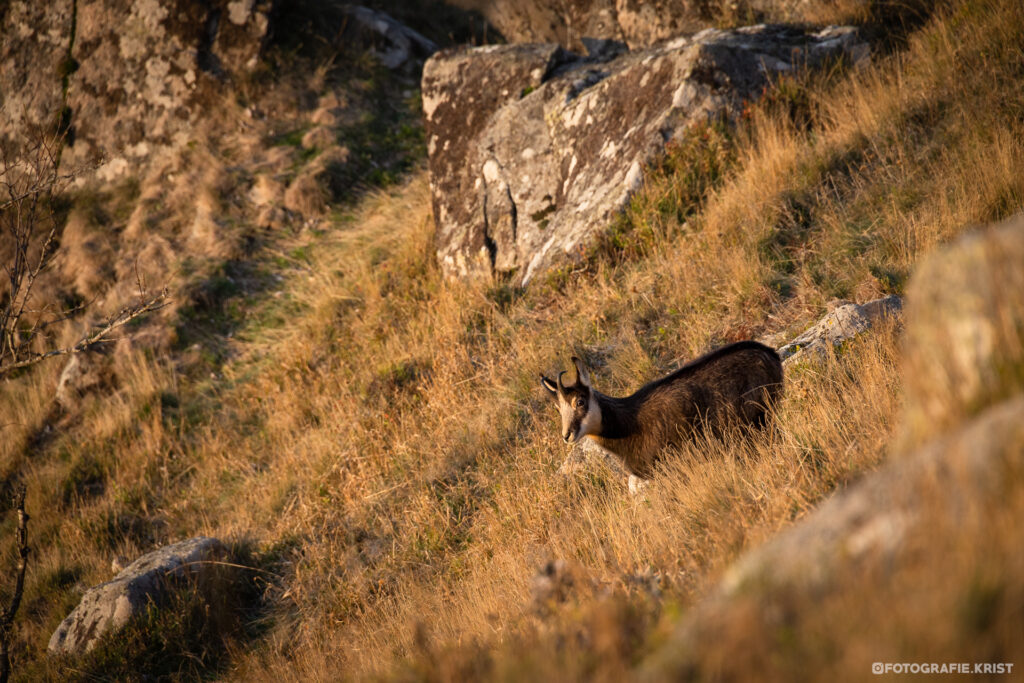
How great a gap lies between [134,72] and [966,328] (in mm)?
16170

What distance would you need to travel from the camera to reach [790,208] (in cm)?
759

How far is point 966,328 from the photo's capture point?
208 cm

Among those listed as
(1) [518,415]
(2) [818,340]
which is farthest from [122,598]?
(2) [818,340]

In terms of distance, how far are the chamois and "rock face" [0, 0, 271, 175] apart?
12210 mm

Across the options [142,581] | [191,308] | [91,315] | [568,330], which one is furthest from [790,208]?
[91,315]

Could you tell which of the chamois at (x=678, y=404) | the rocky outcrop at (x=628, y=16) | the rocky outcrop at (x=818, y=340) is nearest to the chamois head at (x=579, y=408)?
the chamois at (x=678, y=404)

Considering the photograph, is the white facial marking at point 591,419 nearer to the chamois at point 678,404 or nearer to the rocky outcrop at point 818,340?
the chamois at point 678,404

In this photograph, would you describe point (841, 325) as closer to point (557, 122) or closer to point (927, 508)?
point (927, 508)

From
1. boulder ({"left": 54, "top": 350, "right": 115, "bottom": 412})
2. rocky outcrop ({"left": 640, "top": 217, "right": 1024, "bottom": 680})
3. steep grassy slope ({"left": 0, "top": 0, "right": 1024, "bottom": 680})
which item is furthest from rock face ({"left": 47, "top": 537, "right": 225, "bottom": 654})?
rocky outcrop ({"left": 640, "top": 217, "right": 1024, "bottom": 680})

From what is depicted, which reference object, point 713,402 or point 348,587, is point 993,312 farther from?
point 348,587

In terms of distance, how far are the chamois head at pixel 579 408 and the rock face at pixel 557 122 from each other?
368 cm

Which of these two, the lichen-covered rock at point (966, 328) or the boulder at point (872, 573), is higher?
the lichen-covered rock at point (966, 328)

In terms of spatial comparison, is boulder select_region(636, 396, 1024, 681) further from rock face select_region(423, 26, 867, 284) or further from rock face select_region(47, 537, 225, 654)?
rock face select_region(423, 26, 867, 284)

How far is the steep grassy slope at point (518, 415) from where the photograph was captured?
4355mm
